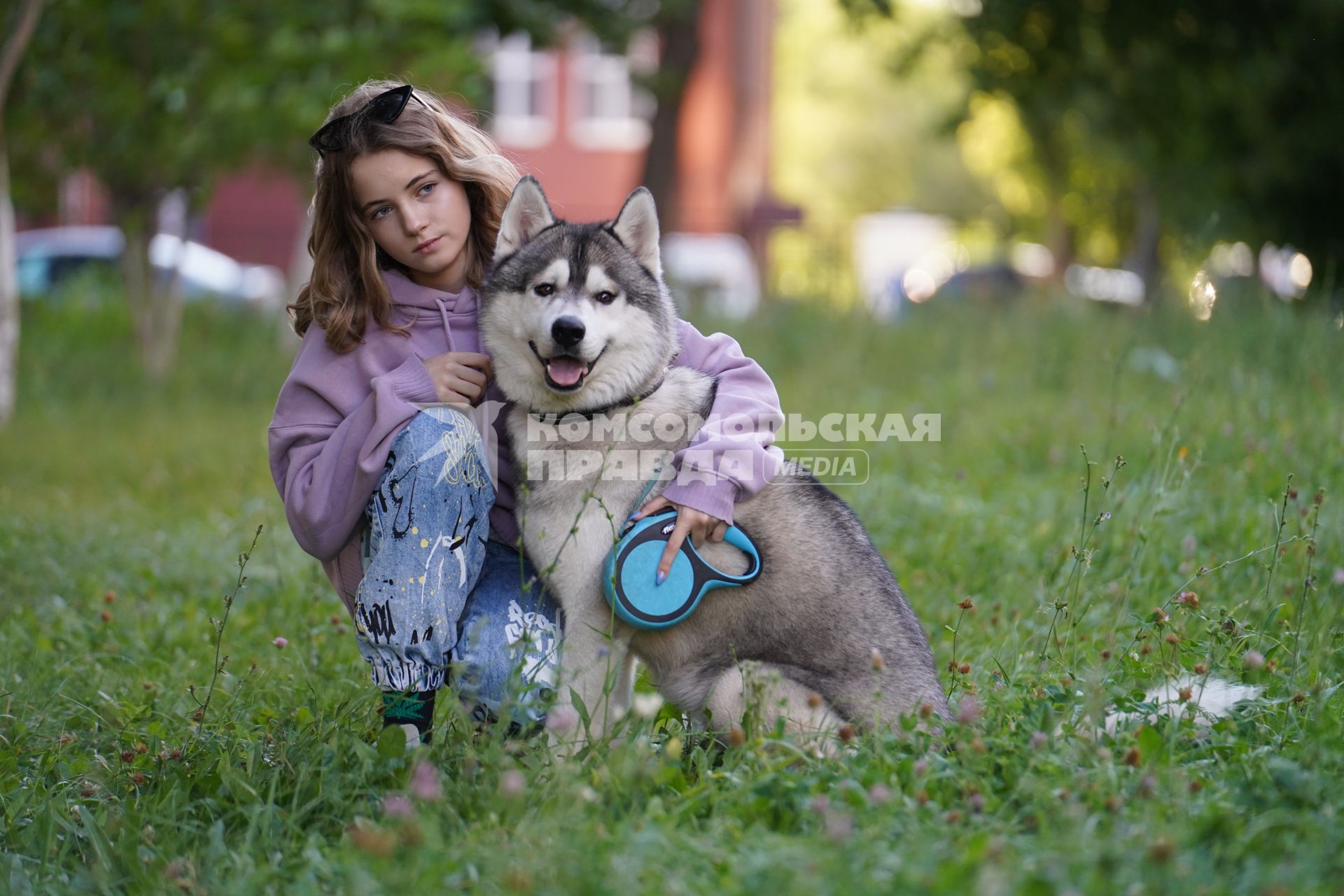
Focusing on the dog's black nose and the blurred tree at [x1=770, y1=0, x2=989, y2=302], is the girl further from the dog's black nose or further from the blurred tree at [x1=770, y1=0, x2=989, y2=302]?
the blurred tree at [x1=770, y1=0, x2=989, y2=302]

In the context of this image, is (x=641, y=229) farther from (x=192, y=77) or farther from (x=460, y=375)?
(x=192, y=77)

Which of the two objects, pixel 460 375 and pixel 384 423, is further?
pixel 460 375

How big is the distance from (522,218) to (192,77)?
810 cm

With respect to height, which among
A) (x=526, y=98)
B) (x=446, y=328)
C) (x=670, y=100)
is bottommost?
(x=446, y=328)

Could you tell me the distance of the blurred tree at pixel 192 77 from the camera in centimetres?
955

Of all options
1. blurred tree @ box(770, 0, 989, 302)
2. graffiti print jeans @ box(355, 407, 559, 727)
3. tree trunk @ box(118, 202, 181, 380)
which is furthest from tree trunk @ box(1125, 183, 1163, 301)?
graffiti print jeans @ box(355, 407, 559, 727)

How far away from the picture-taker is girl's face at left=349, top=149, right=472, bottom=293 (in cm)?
311

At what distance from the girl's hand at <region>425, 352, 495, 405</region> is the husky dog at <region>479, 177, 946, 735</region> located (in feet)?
0.17

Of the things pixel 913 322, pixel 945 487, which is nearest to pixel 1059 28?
pixel 913 322

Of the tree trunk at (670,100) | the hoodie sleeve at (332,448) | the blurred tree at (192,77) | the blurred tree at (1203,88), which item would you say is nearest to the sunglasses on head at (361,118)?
the hoodie sleeve at (332,448)

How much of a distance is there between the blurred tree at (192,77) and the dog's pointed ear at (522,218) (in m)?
6.59

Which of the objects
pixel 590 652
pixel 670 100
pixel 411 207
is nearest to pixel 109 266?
pixel 670 100

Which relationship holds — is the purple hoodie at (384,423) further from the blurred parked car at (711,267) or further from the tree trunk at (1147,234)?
the tree trunk at (1147,234)

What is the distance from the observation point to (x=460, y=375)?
3102 mm
